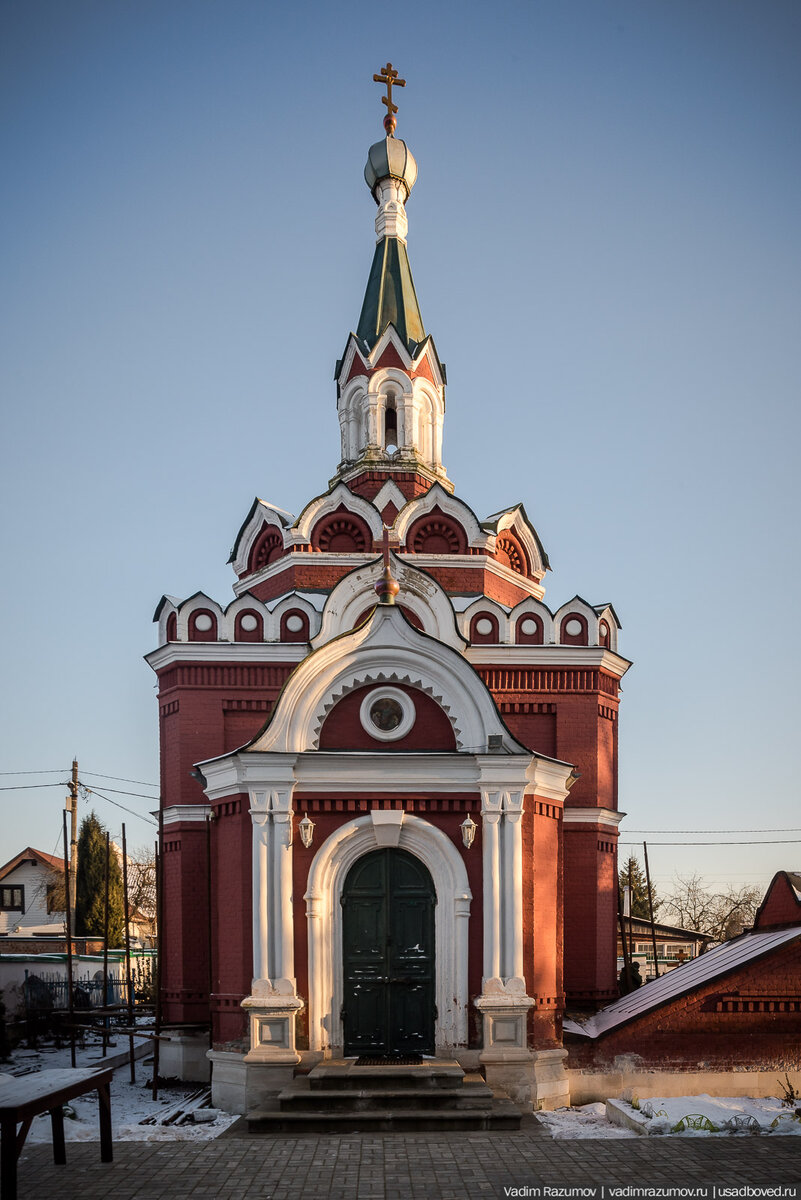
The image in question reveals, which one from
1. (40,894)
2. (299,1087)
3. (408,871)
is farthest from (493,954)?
(40,894)

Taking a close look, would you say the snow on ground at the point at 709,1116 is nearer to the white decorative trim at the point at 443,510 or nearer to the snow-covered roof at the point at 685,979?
the snow-covered roof at the point at 685,979

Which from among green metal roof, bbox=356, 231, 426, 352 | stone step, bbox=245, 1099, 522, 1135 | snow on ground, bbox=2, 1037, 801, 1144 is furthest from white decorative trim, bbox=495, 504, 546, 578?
stone step, bbox=245, 1099, 522, 1135

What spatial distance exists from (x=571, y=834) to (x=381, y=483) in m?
7.44

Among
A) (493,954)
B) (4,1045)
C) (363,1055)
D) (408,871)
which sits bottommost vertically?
(4,1045)

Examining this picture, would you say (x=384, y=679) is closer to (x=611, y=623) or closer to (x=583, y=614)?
(x=583, y=614)

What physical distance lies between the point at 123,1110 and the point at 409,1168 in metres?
5.48

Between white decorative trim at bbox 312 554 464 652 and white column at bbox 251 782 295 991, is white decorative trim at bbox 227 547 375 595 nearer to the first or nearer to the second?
white decorative trim at bbox 312 554 464 652

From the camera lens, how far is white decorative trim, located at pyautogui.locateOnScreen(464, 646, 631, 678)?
18734mm

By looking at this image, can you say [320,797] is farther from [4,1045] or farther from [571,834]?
[4,1045]

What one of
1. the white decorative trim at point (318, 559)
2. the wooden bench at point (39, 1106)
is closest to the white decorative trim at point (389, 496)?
the white decorative trim at point (318, 559)

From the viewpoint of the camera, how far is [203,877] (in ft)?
60.7

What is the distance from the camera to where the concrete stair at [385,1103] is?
43.0 feet

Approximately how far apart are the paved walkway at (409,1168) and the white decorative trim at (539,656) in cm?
759

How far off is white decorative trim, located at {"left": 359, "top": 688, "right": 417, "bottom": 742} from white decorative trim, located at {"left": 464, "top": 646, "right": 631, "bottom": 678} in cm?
319
